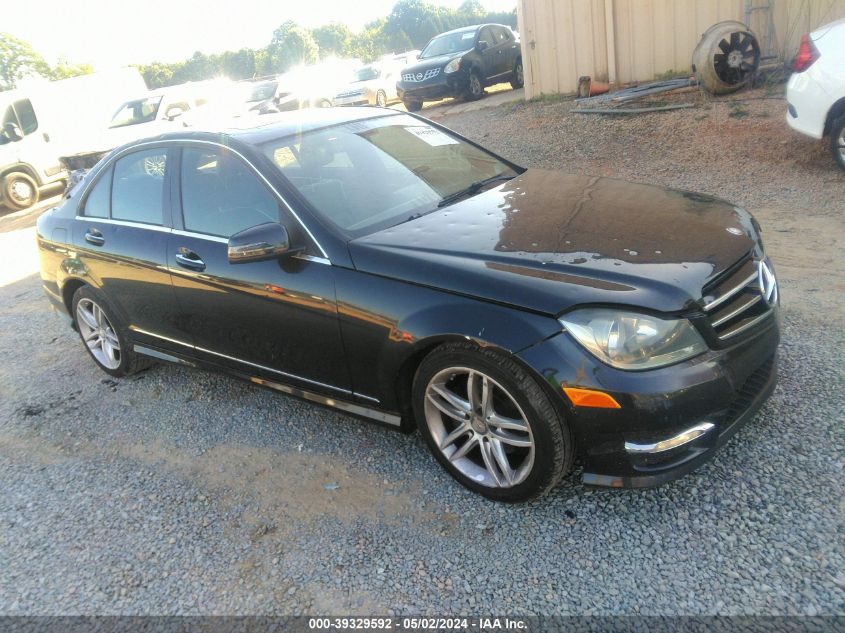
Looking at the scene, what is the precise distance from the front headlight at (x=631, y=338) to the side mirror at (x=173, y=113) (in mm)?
13380

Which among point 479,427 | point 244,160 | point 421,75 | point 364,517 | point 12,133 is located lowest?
point 364,517

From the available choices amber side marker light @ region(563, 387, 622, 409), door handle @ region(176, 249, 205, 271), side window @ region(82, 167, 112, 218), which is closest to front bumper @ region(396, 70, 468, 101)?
side window @ region(82, 167, 112, 218)

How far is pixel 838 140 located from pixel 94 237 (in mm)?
6668

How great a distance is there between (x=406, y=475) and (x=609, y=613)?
124 cm

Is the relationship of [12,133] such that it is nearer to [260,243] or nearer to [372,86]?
[372,86]

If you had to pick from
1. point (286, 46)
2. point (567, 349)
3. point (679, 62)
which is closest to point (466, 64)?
point (679, 62)

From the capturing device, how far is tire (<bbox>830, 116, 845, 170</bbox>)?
6582 millimetres

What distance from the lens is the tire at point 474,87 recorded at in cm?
1579

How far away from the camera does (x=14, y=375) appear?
5.37 metres

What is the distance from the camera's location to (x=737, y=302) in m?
2.83

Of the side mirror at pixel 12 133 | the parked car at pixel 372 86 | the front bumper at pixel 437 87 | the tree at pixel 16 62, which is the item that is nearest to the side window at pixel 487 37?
the front bumper at pixel 437 87

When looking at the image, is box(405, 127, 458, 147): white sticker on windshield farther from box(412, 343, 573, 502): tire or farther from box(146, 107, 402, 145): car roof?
box(412, 343, 573, 502): tire

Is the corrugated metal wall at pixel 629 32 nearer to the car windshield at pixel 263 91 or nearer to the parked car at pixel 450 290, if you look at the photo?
the car windshield at pixel 263 91

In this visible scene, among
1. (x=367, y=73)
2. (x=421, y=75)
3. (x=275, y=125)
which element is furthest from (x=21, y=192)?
(x=275, y=125)
